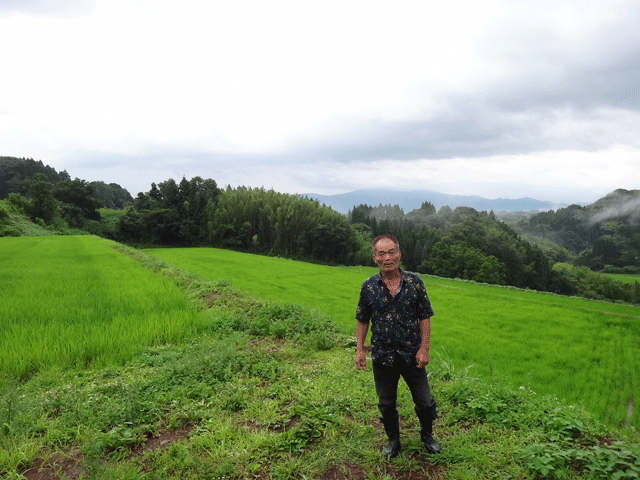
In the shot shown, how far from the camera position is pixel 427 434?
2.70 meters

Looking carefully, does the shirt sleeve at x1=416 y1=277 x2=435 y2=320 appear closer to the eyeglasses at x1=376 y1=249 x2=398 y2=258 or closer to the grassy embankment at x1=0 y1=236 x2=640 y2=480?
the eyeglasses at x1=376 y1=249 x2=398 y2=258

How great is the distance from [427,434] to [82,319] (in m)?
5.68

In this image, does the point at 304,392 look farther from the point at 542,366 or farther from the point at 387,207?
the point at 387,207

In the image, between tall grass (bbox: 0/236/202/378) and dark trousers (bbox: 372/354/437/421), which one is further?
tall grass (bbox: 0/236/202/378)

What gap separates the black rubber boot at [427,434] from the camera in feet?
8.56

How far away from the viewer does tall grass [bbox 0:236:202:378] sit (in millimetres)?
4367

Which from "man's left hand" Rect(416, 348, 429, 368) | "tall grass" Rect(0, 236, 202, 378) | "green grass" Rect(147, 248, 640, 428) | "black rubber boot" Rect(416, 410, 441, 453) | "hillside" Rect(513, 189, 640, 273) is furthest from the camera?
"hillside" Rect(513, 189, 640, 273)

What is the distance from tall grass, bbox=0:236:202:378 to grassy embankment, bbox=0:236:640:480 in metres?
0.03

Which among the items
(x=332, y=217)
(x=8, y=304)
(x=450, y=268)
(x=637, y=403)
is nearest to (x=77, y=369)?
(x=8, y=304)

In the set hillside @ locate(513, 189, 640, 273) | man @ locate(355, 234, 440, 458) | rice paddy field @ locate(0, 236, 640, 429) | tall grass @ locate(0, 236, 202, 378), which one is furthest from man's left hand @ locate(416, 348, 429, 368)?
hillside @ locate(513, 189, 640, 273)

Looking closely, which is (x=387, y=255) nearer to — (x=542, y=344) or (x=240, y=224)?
(x=542, y=344)

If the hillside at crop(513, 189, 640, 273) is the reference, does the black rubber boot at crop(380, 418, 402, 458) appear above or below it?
below

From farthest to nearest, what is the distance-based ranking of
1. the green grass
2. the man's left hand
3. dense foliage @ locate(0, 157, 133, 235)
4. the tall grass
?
dense foliage @ locate(0, 157, 133, 235) < the green grass < the tall grass < the man's left hand

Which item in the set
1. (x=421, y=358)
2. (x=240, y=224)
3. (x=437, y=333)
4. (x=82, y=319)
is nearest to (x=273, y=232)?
(x=240, y=224)
